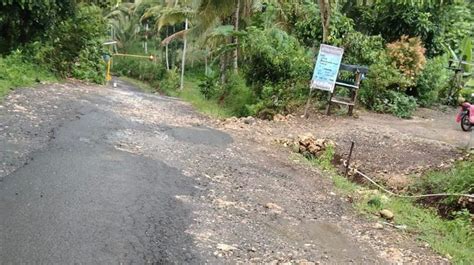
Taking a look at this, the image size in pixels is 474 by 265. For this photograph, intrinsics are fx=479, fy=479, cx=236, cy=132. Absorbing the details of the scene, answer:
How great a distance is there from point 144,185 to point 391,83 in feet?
30.4

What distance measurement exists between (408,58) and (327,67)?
12.2ft

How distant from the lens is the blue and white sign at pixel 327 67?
1041 cm

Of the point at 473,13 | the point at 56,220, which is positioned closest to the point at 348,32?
the point at 56,220

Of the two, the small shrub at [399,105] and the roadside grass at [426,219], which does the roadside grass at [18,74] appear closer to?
the roadside grass at [426,219]

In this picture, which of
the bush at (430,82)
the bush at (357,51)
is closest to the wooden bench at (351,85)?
the bush at (357,51)

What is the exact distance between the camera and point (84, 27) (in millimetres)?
14047

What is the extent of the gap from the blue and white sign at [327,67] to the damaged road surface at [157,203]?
3.25 meters

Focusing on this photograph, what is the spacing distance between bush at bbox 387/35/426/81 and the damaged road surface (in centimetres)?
664

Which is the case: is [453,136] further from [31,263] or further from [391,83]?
[31,263]

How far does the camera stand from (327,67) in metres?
10.6

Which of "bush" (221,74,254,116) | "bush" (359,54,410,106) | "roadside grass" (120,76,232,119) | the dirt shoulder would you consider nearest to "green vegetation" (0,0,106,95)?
"roadside grass" (120,76,232,119)

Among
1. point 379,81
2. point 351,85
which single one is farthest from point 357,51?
point 351,85

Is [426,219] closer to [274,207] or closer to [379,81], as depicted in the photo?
[274,207]

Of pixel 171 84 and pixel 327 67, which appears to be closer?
pixel 327 67
